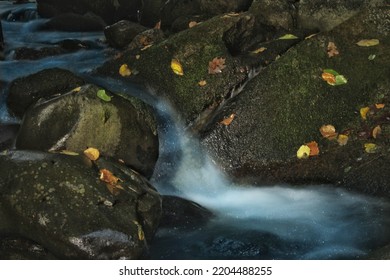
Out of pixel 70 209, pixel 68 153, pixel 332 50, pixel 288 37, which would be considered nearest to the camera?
pixel 70 209

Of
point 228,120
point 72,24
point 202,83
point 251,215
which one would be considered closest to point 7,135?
point 202,83

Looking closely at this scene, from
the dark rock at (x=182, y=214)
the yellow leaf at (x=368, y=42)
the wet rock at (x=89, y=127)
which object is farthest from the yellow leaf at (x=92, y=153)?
the yellow leaf at (x=368, y=42)

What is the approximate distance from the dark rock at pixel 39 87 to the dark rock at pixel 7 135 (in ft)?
0.76

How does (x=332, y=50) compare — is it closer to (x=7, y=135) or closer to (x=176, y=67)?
(x=176, y=67)

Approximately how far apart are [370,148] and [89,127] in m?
3.17

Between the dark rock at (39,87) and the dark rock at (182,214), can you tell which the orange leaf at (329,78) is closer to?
the dark rock at (182,214)

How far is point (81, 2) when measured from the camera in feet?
39.0

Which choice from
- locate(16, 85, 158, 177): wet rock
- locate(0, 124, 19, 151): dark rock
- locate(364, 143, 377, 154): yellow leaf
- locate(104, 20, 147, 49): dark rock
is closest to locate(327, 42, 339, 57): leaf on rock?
locate(364, 143, 377, 154): yellow leaf

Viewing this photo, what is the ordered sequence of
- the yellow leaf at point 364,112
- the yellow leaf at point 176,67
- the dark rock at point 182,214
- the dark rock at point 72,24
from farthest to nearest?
the dark rock at point 72,24
the yellow leaf at point 176,67
the yellow leaf at point 364,112
the dark rock at point 182,214

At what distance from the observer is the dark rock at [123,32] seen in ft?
29.2

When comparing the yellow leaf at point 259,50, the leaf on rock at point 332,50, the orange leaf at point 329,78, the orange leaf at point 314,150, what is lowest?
the orange leaf at point 314,150

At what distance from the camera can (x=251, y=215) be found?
5.54m
